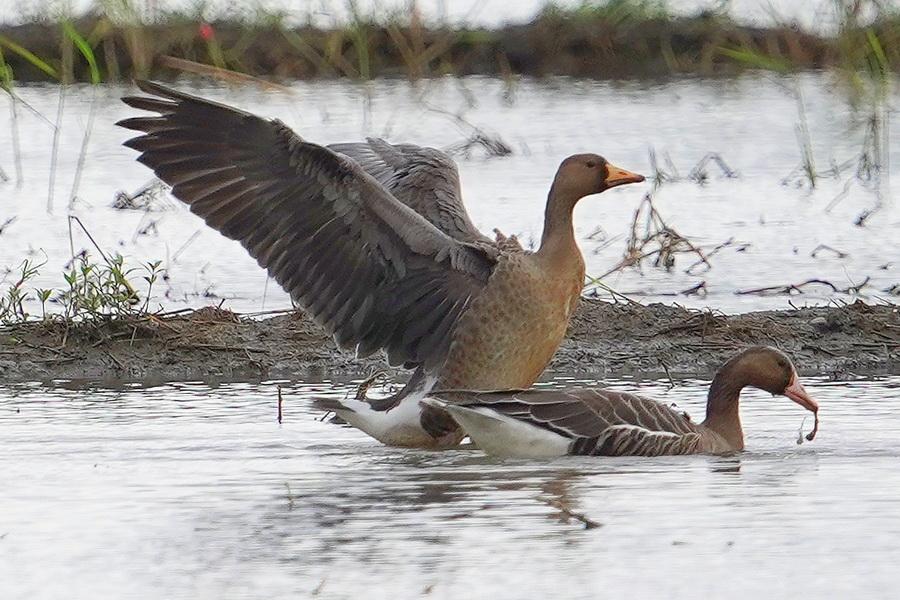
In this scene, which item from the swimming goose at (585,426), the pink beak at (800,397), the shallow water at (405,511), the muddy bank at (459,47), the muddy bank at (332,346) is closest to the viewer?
the shallow water at (405,511)

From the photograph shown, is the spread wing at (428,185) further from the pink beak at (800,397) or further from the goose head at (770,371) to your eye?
the pink beak at (800,397)

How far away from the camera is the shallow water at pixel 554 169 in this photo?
11672mm

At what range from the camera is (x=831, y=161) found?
50.3ft

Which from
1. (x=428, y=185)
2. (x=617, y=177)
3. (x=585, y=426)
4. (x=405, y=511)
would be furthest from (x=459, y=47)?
(x=405, y=511)

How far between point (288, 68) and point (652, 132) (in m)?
5.55

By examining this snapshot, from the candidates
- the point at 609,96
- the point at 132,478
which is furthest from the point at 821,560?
the point at 609,96

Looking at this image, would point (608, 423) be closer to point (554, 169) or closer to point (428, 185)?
point (428, 185)

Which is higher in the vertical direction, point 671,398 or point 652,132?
point 652,132

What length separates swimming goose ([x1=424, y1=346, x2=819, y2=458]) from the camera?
7.57 metres

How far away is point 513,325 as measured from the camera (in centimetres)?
806

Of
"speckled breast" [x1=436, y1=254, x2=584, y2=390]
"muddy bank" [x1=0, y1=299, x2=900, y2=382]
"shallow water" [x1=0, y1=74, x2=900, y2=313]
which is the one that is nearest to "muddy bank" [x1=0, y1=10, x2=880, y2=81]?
"shallow water" [x1=0, y1=74, x2=900, y2=313]

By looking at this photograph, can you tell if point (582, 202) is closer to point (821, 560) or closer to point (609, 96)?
point (609, 96)

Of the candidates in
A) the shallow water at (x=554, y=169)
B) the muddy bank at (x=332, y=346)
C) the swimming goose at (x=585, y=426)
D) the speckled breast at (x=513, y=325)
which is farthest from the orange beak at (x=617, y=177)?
the shallow water at (x=554, y=169)

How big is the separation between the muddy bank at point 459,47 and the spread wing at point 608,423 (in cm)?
1309
